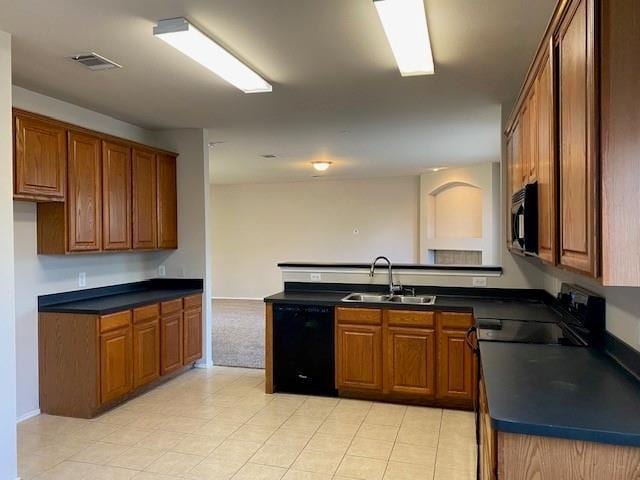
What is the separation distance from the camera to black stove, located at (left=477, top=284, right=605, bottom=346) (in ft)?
7.65

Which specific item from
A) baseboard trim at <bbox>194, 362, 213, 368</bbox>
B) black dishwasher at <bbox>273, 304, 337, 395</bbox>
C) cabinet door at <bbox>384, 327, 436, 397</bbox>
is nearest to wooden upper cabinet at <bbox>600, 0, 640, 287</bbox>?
cabinet door at <bbox>384, 327, 436, 397</bbox>

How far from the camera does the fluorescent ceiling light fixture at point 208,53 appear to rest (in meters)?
2.43

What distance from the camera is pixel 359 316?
12.9ft

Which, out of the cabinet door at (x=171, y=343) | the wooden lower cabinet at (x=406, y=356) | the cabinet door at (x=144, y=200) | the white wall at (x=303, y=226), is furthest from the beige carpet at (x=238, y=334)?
the cabinet door at (x=144, y=200)

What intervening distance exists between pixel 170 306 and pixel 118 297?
1.54 ft

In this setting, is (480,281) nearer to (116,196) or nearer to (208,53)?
(208,53)

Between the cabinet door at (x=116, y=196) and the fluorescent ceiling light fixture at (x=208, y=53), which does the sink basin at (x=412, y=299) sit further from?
the cabinet door at (x=116, y=196)

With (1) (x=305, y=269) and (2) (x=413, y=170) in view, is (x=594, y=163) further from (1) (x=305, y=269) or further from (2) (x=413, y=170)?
(2) (x=413, y=170)

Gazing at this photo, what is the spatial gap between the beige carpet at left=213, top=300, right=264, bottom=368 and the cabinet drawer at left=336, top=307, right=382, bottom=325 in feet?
5.01

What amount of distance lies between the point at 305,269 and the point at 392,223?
476 cm

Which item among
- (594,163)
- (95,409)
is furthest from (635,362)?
(95,409)

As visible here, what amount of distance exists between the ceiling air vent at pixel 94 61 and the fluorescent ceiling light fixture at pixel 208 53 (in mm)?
577

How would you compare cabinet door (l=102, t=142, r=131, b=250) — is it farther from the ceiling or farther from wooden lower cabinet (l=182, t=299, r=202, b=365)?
wooden lower cabinet (l=182, t=299, r=202, b=365)

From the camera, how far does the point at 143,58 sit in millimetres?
2930
